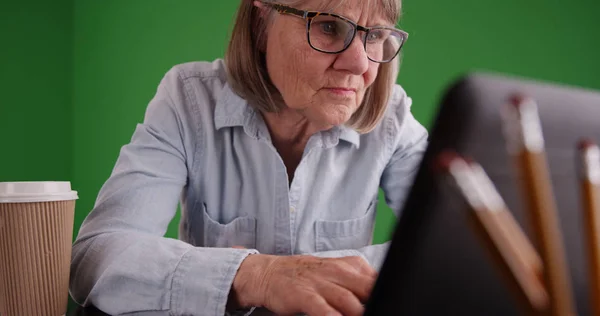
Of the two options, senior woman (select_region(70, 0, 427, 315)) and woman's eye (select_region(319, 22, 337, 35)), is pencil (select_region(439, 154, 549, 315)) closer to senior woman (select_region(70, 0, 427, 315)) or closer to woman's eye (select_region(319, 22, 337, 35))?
senior woman (select_region(70, 0, 427, 315))

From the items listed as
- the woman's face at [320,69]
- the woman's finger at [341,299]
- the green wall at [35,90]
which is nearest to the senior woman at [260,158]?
the woman's face at [320,69]

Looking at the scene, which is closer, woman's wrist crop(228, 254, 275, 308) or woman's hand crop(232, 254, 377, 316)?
woman's hand crop(232, 254, 377, 316)

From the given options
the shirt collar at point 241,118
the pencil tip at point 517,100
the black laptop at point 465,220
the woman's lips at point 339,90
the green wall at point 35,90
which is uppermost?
the pencil tip at point 517,100

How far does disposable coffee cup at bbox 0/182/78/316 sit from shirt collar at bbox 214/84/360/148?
0.56 metres

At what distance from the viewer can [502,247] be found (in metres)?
0.28

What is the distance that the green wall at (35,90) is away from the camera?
8.40 ft

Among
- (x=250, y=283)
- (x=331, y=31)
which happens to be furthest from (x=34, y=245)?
(x=331, y=31)

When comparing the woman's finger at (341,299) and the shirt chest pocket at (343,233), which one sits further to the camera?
the shirt chest pocket at (343,233)

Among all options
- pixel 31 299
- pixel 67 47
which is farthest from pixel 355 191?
pixel 67 47

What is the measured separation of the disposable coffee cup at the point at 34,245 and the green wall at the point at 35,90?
204cm

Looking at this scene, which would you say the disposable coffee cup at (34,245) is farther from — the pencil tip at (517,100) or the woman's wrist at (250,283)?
the pencil tip at (517,100)

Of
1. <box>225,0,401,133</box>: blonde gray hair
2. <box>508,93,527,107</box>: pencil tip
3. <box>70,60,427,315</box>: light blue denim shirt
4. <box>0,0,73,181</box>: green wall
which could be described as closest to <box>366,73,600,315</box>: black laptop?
<box>508,93,527,107</box>: pencil tip

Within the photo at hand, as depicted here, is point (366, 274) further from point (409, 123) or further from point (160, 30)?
point (160, 30)

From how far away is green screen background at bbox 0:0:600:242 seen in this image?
262 centimetres
